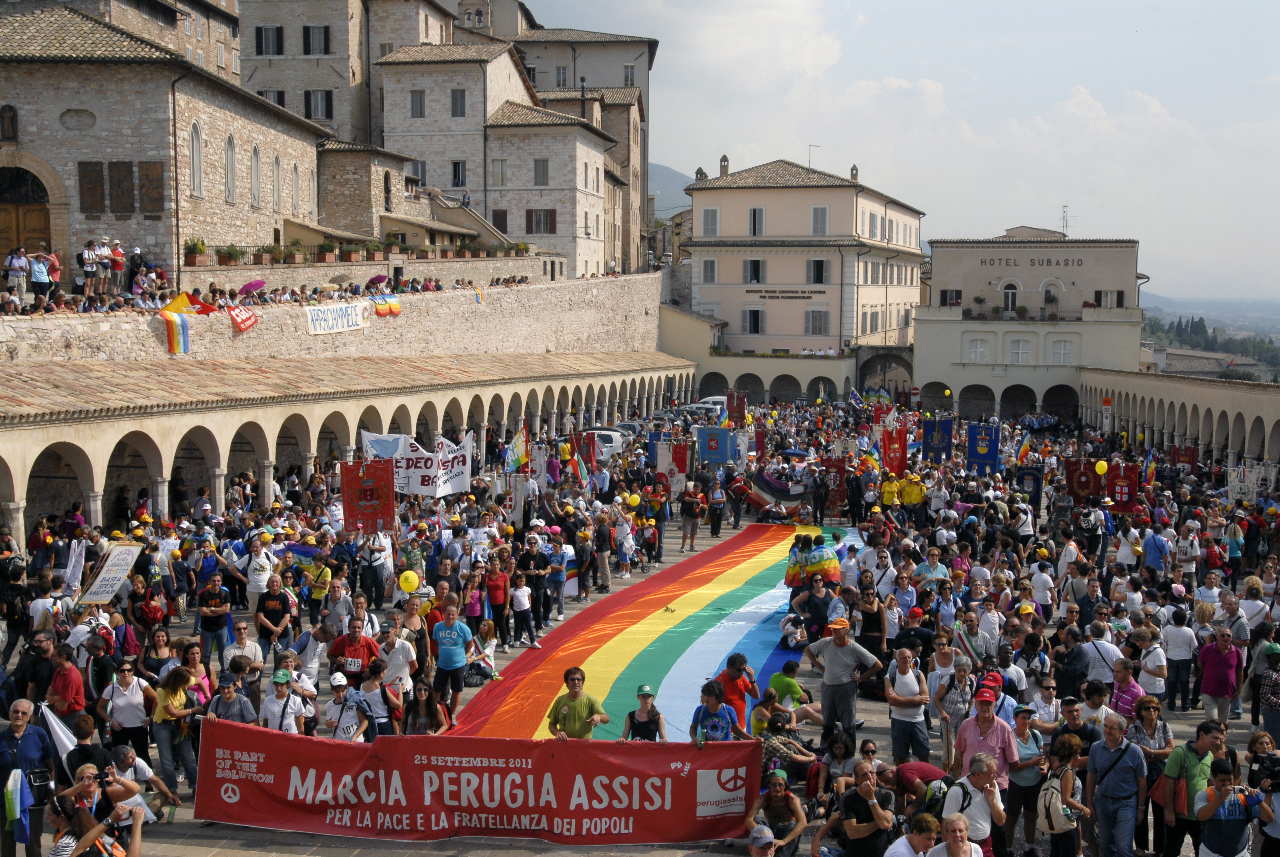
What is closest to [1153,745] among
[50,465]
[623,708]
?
[623,708]

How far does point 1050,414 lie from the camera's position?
56.2m

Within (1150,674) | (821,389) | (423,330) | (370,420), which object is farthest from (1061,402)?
(1150,674)

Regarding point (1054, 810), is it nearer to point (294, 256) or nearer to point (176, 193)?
point (176, 193)

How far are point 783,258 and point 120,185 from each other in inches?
1504

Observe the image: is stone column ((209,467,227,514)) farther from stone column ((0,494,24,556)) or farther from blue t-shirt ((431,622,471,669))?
blue t-shirt ((431,622,471,669))

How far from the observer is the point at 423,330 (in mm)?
33812

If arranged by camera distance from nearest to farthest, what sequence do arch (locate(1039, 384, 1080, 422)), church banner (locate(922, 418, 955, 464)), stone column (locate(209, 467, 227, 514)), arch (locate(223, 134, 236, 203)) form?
stone column (locate(209, 467, 227, 514)), church banner (locate(922, 418, 955, 464)), arch (locate(223, 134, 236, 203)), arch (locate(1039, 384, 1080, 422))

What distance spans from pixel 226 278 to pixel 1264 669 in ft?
87.7

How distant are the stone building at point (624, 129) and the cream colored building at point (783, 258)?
6.11 metres

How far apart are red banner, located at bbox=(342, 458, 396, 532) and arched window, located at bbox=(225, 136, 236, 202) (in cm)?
2089

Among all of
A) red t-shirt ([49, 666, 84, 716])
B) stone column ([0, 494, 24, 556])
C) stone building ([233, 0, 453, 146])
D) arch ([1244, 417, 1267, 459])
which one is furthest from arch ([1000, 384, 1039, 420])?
red t-shirt ([49, 666, 84, 716])

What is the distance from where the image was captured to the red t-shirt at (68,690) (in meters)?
9.52

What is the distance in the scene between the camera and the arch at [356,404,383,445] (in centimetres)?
2650

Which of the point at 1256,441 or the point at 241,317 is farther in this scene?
the point at 1256,441
